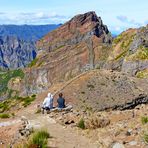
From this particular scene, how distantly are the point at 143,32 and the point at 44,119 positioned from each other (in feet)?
341

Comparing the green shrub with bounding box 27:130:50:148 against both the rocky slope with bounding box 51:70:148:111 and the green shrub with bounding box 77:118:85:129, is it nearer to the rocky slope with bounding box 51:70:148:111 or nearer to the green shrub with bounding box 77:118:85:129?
the green shrub with bounding box 77:118:85:129

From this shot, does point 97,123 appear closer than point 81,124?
Yes

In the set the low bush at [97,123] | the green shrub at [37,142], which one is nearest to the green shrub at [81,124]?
the low bush at [97,123]

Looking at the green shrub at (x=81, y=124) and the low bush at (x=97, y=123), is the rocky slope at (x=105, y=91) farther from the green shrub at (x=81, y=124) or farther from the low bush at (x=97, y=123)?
the low bush at (x=97, y=123)

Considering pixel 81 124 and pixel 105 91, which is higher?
pixel 105 91

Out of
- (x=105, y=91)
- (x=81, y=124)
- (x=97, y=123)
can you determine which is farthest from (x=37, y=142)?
(x=105, y=91)

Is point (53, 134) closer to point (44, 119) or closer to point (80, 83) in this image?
point (44, 119)

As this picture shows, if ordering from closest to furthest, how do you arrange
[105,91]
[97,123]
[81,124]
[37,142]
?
[37,142] < [97,123] < [81,124] < [105,91]

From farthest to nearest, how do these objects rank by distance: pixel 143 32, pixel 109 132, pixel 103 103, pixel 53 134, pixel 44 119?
pixel 143 32 < pixel 103 103 < pixel 44 119 < pixel 53 134 < pixel 109 132

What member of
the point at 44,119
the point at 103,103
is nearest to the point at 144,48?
the point at 103,103

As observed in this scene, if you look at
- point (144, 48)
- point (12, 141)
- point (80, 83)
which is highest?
point (144, 48)

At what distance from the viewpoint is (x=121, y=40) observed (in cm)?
Answer: 19075

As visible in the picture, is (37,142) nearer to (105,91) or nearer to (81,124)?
(81,124)

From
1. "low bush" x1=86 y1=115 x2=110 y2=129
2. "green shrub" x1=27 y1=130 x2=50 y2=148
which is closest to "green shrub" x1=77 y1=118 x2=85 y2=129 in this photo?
"low bush" x1=86 y1=115 x2=110 y2=129
